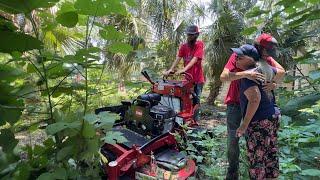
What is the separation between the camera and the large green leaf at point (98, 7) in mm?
1551

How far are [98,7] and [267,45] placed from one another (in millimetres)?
2278

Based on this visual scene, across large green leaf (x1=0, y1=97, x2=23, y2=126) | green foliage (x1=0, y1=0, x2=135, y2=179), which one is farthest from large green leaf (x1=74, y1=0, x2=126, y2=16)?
large green leaf (x1=0, y1=97, x2=23, y2=126)

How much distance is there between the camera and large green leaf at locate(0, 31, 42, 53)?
127 cm

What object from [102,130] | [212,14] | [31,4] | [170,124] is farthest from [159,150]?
[212,14]

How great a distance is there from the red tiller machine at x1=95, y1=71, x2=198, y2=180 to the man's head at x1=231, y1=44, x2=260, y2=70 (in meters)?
1.16

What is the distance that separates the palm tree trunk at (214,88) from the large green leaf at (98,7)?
33.0ft

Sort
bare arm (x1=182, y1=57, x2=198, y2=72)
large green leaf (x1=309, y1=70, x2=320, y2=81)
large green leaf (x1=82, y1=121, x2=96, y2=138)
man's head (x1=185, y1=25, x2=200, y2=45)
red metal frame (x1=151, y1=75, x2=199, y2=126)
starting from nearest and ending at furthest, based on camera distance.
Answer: large green leaf (x1=82, y1=121, x2=96, y2=138)
large green leaf (x1=309, y1=70, x2=320, y2=81)
red metal frame (x1=151, y1=75, x2=199, y2=126)
bare arm (x1=182, y1=57, x2=198, y2=72)
man's head (x1=185, y1=25, x2=200, y2=45)

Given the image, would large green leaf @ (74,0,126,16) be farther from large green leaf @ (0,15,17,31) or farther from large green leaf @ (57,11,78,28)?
large green leaf @ (0,15,17,31)

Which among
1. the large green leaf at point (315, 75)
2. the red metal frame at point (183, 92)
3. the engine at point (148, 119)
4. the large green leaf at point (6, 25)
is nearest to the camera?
the large green leaf at point (6, 25)

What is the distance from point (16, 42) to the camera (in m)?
1.27

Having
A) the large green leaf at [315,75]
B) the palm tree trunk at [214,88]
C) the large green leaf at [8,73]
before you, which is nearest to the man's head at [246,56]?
the large green leaf at [315,75]

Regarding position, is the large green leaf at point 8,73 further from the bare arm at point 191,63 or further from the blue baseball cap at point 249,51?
the bare arm at point 191,63

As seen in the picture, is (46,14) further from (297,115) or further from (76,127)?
(297,115)

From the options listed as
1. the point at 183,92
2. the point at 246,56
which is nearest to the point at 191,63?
the point at 183,92
